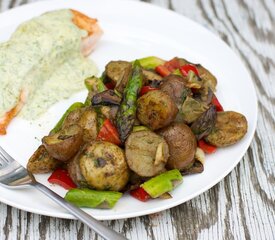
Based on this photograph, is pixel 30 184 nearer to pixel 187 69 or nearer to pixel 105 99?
pixel 105 99

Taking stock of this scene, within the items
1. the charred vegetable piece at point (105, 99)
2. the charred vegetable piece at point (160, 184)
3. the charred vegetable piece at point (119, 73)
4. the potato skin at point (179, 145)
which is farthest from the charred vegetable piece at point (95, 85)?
the charred vegetable piece at point (160, 184)

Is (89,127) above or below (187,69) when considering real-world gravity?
Result: above

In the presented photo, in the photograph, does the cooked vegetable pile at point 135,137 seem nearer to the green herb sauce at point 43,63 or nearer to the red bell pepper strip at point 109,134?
the red bell pepper strip at point 109,134

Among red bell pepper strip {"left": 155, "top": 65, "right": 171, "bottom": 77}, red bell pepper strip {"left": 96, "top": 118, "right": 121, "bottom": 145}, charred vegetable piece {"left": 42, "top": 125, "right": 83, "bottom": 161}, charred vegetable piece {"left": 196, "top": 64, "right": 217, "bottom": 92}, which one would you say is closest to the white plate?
charred vegetable piece {"left": 196, "top": 64, "right": 217, "bottom": 92}

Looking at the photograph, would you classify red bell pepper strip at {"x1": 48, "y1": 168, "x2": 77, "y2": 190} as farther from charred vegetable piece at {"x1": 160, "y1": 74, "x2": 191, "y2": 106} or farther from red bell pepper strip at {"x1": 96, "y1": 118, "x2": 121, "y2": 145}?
charred vegetable piece at {"x1": 160, "y1": 74, "x2": 191, "y2": 106}

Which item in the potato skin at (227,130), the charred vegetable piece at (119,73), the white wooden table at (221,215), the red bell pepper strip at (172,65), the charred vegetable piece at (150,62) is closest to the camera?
the white wooden table at (221,215)

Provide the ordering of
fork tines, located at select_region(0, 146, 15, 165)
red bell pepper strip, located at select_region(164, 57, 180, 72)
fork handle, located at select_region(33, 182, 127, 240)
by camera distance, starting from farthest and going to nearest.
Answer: red bell pepper strip, located at select_region(164, 57, 180, 72) < fork tines, located at select_region(0, 146, 15, 165) < fork handle, located at select_region(33, 182, 127, 240)

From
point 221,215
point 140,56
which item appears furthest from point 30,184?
point 140,56
